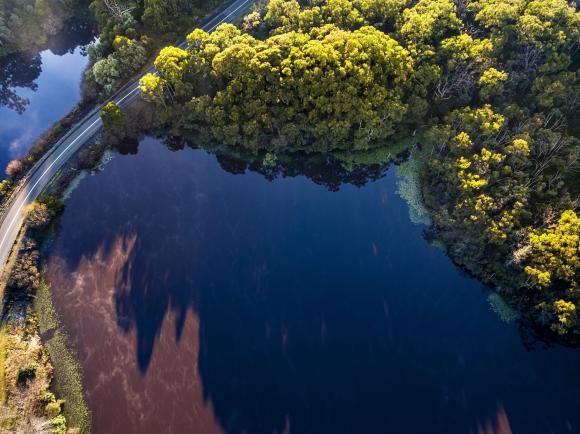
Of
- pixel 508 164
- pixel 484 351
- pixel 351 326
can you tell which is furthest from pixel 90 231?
pixel 508 164

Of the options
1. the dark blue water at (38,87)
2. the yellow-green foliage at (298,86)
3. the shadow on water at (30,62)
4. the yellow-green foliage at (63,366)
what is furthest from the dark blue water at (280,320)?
the shadow on water at (30,62)

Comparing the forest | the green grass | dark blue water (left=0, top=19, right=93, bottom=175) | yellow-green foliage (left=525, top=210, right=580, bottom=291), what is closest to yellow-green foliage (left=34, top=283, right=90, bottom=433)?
the green grass

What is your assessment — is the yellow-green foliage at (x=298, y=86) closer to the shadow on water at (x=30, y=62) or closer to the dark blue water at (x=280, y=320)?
the dark blue water at (x=280, y=320)

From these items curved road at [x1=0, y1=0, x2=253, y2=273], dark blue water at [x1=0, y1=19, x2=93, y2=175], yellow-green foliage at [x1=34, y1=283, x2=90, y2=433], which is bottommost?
yellow-green foliage at [x1=34, y1=283, x2=90, y2=433]

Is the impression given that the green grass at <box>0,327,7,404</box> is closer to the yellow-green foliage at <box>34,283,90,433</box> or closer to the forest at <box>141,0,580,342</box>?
the yellow-green foliage at <box>34,283,90,433</box>

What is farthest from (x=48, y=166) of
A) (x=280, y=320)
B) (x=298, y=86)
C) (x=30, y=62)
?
(x=280, y=320)
